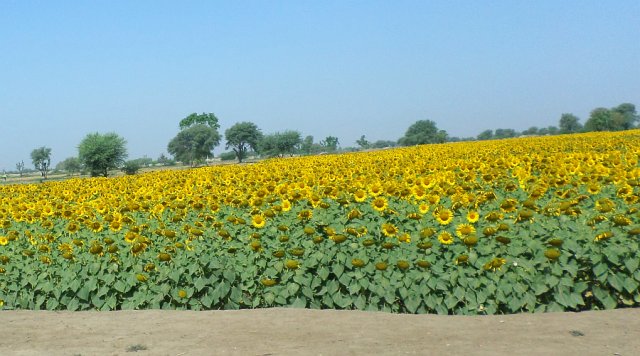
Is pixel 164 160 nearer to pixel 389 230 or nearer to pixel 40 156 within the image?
pixel 40 156

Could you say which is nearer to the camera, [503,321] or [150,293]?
[503,321]

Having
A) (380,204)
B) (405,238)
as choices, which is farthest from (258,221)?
(405,238)

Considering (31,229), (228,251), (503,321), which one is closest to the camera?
(503,321)

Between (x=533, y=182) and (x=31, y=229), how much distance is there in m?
8.06

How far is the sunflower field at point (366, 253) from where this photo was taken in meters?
7.05

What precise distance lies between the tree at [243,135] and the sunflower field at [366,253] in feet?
386

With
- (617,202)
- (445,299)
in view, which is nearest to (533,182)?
(617,202)

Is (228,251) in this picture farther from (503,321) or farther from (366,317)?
(503,321)

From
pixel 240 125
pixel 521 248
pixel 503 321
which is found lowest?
pixel 503 321

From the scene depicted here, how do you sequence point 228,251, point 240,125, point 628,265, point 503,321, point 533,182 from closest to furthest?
point 503,321 < point 628,265 < point 228,251 < point 533,182 < point 240,125

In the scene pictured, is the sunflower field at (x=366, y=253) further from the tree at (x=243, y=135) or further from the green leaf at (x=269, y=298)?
the tree at (x=243, y=135)

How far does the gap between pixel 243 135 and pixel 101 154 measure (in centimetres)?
5882

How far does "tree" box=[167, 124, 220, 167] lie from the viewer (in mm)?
131087

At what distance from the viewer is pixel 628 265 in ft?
22.5
